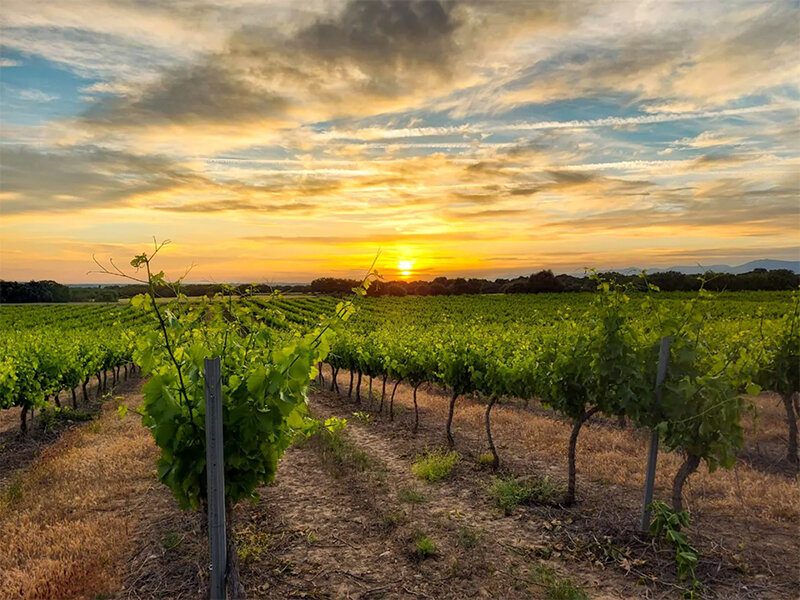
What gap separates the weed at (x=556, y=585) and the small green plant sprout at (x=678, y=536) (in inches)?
46.3

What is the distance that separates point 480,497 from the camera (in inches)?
334

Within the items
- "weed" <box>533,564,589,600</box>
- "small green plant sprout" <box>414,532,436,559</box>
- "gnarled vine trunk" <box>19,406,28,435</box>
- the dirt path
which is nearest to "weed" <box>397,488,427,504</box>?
the dirt path

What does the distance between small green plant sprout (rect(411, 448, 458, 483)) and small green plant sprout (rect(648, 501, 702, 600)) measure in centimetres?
365

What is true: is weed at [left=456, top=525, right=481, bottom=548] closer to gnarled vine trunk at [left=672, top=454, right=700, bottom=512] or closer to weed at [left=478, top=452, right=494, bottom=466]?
gnarled vine trunk at [left=672, top=454, right=700, bottom=512]

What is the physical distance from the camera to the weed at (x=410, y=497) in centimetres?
829

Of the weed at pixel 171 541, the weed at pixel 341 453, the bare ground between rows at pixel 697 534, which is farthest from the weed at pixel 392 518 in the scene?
the weed at pixel 171 541

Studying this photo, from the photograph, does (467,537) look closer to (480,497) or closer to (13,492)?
(480,497)

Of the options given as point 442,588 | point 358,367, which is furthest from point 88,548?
point 358,367

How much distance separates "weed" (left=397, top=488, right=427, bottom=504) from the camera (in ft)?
27.2

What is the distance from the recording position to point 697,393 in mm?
6766

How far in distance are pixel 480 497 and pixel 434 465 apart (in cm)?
139

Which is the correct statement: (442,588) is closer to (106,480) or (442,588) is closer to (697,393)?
(697,393)

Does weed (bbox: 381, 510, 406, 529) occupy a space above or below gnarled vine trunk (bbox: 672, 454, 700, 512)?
below

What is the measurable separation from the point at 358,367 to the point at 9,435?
1033cm
